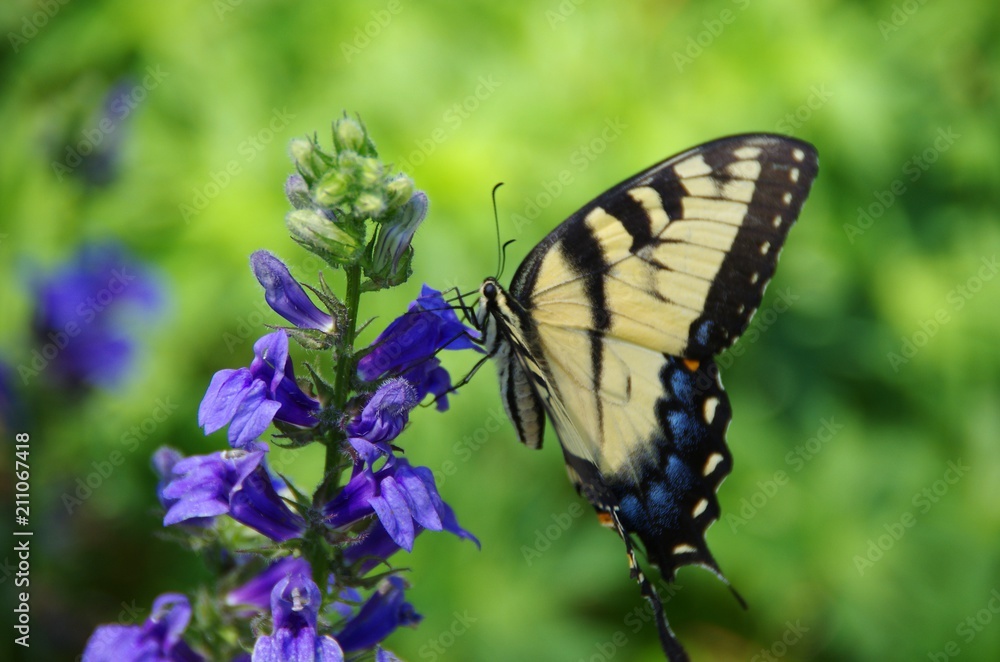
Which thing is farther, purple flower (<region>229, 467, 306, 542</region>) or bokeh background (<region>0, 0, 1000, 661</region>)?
bokeh background (<region>0, 0, 1000, 661</region>)

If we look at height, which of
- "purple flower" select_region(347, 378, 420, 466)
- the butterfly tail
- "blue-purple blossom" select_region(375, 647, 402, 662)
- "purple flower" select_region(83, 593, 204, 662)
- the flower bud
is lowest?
the butterfly tail

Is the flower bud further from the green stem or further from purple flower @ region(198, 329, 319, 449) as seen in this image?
purple flower @ region(198, 329, 319, 449)

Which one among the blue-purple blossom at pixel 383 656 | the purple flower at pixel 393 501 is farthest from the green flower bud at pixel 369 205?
the blue-purple blossom at pixel 383 656

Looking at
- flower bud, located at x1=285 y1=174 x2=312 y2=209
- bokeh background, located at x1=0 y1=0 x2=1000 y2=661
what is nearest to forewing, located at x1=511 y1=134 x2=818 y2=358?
flower bud, located at x1=285 y1=174 x2=312 y2=209

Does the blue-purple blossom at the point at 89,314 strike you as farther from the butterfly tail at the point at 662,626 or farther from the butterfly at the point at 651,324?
the butterfly tail at the point at 662,626

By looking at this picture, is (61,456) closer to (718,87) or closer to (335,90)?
(335,90)

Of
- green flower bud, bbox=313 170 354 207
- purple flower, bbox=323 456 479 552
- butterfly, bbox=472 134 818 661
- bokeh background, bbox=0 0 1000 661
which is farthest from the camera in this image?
bokeh background, bbox=0 0 1000 661

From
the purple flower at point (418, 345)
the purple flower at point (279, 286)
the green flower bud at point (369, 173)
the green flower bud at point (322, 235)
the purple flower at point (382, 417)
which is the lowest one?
the purple flower at point (382, 417)
